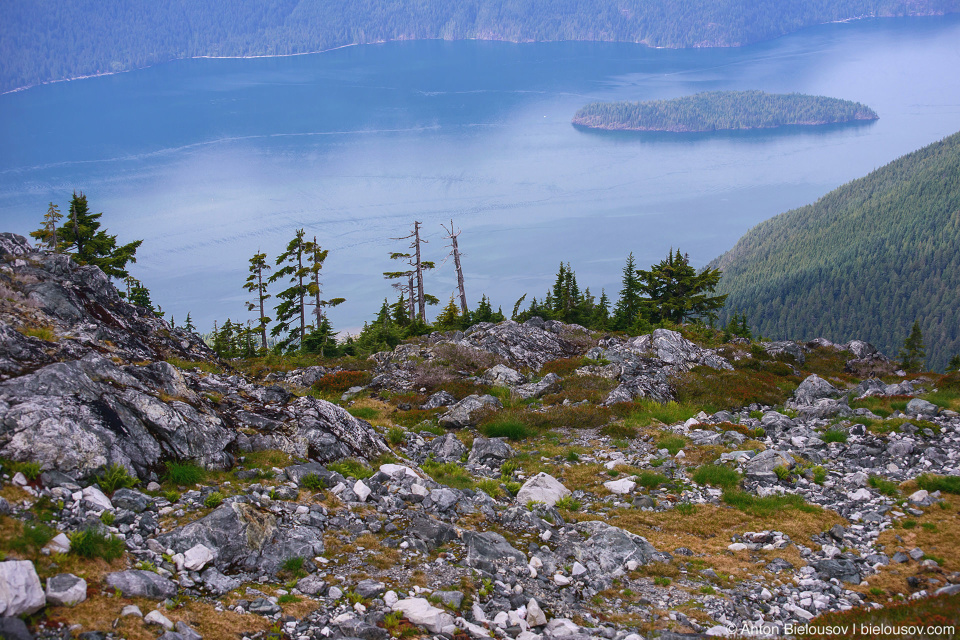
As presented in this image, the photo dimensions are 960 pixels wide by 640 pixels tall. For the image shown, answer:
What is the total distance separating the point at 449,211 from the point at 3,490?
567 ft

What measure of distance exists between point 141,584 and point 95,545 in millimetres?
954

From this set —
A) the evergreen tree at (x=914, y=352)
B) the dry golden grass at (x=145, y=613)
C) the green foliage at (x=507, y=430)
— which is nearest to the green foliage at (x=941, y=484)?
the green foliage at (x=507, y=430)

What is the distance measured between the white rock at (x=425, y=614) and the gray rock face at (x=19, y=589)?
15.6 feet

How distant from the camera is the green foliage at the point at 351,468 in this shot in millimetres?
13895

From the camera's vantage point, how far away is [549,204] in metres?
194

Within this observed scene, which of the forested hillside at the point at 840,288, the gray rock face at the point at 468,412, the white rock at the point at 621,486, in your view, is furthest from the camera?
the forested hillside at the point at 840,288

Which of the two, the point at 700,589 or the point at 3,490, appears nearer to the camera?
the point at 3,490

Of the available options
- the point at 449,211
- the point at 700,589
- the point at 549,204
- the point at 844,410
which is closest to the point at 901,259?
the point at 549,204

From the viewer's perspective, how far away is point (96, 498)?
9.82 m

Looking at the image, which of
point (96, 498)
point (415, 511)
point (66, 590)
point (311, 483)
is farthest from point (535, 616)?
point (96, 498)

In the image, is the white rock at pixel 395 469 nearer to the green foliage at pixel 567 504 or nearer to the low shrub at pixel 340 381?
the green foliage at pixel 567 504

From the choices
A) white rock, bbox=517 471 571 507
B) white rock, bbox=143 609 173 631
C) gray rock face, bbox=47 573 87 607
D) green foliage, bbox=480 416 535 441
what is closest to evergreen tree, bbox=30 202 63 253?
green foliage, bbox=480 416 535 441

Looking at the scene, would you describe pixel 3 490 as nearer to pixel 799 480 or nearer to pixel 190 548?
pixel 190 548

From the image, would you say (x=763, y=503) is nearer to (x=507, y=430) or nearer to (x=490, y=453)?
(x=490, y=453)
